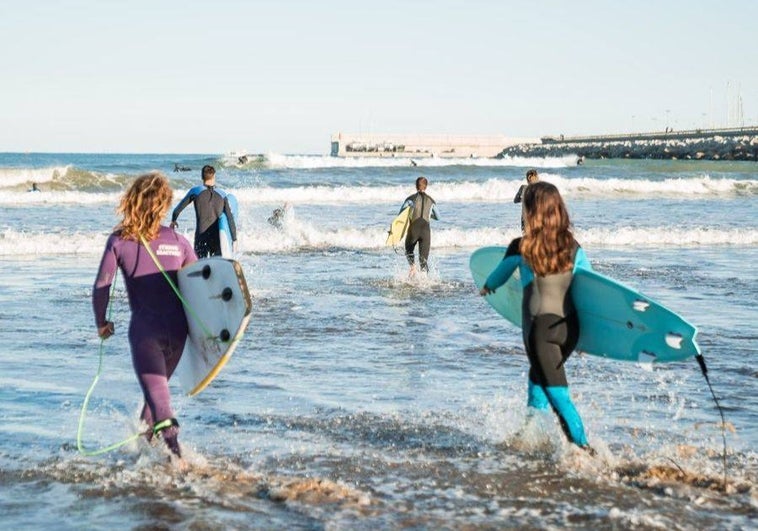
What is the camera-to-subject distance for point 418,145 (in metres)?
134

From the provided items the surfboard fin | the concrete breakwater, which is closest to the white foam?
the surfboard fin

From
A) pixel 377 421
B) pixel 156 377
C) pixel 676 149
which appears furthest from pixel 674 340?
pixel 676 149

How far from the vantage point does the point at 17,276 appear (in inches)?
619

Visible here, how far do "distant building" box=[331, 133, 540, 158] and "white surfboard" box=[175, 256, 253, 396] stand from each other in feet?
381

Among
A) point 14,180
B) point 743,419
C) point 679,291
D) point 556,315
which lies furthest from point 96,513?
point 14,180

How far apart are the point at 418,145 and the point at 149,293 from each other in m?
129

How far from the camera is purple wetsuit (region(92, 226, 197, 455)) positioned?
5.65 meters

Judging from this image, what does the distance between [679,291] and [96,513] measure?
10.6 meters

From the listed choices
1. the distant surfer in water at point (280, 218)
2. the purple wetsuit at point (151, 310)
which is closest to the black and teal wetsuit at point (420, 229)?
the distant surfer in water at point (280, 218)

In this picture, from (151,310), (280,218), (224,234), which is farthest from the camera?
(280,218)

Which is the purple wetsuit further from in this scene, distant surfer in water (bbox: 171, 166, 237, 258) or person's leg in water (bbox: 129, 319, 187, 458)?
distant surfer in water (bbox: 171, 166, 237, 258)

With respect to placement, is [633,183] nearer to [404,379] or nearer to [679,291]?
[679,291]

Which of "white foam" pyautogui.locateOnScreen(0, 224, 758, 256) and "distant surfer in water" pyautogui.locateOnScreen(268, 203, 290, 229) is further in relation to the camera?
"distant surfer in water" pyautogui.locateOnScreen(268, 203, 290, 229)

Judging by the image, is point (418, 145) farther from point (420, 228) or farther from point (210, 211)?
point (210, 211)
